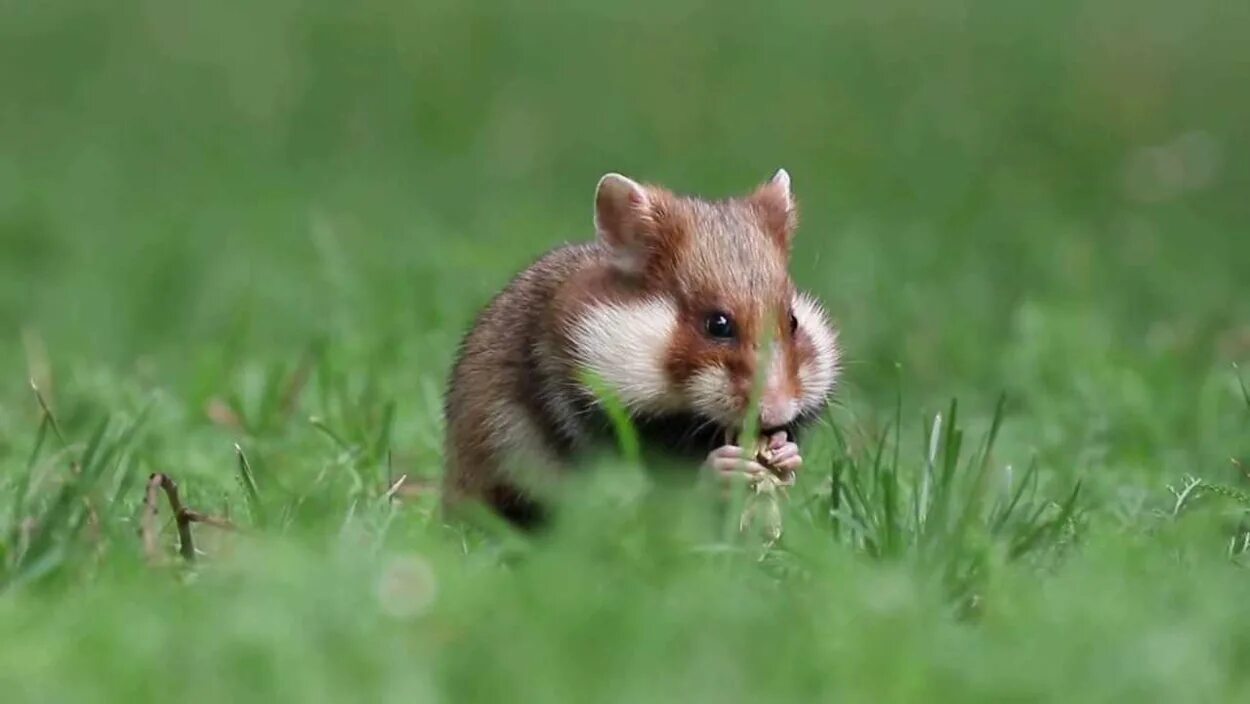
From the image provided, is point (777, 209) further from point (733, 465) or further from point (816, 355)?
point (733, 465)

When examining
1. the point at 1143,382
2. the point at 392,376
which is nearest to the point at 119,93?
the point at 392,376

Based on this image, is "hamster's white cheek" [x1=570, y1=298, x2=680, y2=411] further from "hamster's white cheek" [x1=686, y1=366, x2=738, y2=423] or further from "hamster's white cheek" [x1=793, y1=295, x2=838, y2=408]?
"hamster's white cheek" [x1=793, y1=295, x2=838, y2=408]

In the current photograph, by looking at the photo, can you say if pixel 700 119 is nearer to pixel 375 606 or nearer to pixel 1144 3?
pixel 1144 3

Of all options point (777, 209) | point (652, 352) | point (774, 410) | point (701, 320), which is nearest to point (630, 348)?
point (652, 352)

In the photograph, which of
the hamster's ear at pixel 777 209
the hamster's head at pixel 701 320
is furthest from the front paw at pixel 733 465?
the hamster's ear at pixel 777 209

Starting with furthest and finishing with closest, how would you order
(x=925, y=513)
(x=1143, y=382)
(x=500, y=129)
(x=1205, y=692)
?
(x=500, y=129) < (x=1143, y=382) < (x=925, y=513) < (x=1205, y=692)

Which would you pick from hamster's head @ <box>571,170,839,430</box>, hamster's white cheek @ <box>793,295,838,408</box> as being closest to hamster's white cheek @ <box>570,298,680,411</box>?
hamster's head @ <box>571,170,839,430</box>

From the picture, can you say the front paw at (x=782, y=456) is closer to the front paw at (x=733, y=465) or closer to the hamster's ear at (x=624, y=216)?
the front paw at (x=733, y=465)
